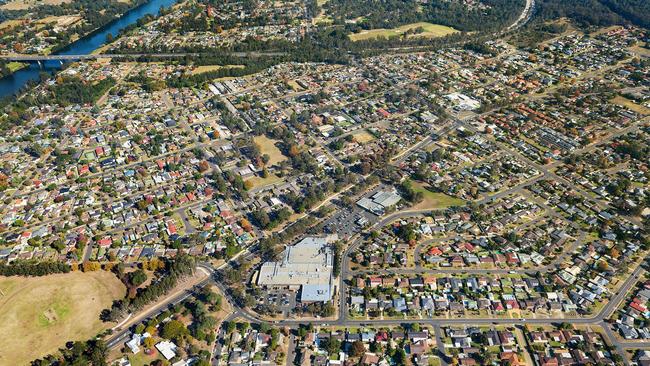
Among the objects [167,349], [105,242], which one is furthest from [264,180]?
[167,349]

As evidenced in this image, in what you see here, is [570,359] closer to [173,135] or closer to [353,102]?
[353,102]

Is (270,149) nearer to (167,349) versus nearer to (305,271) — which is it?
(305,271)

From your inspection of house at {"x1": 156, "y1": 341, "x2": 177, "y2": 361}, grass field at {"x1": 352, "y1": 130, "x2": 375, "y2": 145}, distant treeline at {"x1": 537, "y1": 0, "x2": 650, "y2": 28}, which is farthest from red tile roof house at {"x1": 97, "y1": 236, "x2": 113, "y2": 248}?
distant treeline at {"x1": 537, "y1": 0, "x2": 650, "y2": 28}

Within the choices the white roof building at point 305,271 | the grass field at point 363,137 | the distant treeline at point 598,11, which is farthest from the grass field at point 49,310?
the distant treeline at point 598,11

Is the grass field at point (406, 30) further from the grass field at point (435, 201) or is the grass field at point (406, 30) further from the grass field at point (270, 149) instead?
the grass field at point (435, 201)

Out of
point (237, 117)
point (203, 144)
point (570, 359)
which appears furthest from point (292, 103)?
point (570, 359)
